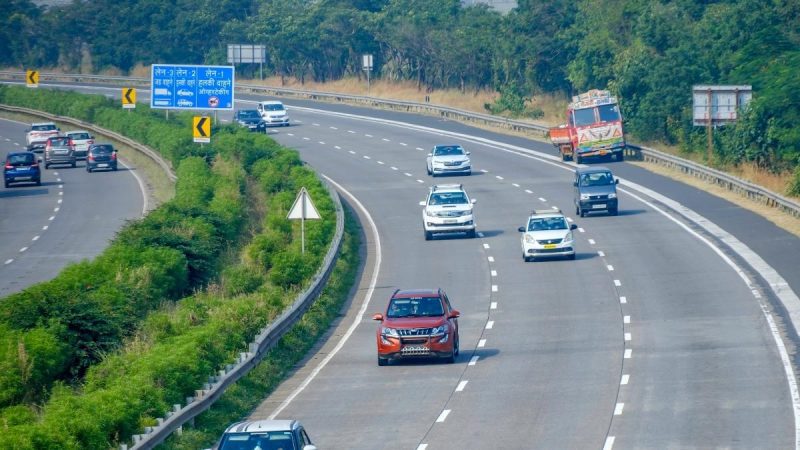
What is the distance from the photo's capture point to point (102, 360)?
28.7m

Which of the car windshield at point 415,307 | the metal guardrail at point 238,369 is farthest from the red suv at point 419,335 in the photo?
the metal guardrail at point 238,369

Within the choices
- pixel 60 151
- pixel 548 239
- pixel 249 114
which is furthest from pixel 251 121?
pixel 548 239

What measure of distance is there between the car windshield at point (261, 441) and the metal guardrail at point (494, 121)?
3484cm

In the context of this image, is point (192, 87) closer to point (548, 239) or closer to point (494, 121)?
point (494, 121)

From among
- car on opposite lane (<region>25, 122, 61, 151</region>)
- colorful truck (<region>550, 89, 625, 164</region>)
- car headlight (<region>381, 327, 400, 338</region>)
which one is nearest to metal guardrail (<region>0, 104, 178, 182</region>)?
car on opposite lane (<region>25, 122, 61, 151</region>)

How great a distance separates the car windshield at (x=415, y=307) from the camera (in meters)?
29.1

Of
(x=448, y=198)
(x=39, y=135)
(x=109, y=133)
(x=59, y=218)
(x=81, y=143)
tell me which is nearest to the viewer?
(x=448, y=198)

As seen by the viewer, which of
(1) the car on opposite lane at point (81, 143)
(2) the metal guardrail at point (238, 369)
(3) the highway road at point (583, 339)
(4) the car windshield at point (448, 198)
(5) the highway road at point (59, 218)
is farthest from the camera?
(1) the car on opposite lane at point (81, 143)

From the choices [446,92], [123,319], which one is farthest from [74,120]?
[123,319]

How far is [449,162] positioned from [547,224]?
21783 mm

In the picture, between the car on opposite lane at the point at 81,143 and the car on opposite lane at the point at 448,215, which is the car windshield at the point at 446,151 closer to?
the car on opposite lane at the point at 448,215

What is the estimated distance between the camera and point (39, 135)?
285ft

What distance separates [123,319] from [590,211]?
2508 centimetres

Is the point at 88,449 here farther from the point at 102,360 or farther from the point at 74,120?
the point at 74,120
